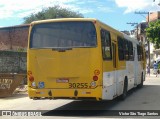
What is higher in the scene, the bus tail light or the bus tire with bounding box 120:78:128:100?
the bus tail light

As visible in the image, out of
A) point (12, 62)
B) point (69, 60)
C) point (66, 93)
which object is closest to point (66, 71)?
point (69, 60)

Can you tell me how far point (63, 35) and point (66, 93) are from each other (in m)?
1.92

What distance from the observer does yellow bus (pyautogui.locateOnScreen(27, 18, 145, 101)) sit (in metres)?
13.1

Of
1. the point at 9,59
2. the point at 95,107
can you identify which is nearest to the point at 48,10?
the point at 9,59

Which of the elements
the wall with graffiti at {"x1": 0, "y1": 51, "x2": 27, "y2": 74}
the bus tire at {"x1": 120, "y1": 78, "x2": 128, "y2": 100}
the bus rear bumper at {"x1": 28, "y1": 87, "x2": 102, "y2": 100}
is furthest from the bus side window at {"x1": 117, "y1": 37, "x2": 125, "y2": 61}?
the wall with graffiti at {"x1": 0, "y1": 51, "x2": 27, "y2": 74}

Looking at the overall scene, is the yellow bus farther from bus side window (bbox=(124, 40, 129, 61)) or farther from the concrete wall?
the concrete wall

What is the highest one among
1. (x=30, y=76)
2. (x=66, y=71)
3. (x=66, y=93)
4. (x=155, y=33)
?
(x=155, y=33)

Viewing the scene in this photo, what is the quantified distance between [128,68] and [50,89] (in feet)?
22.3

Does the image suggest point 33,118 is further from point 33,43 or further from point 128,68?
point 128,68

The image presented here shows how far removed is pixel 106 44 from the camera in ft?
46.5

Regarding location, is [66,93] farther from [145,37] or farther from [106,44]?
[145,37]

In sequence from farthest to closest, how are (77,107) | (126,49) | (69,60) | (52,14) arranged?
(52,14), (126,49), (77,107), (69,60)

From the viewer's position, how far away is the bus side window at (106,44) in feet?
44.9

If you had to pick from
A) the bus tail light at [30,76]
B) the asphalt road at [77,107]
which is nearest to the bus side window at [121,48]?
the asphalt road at [77,107]
